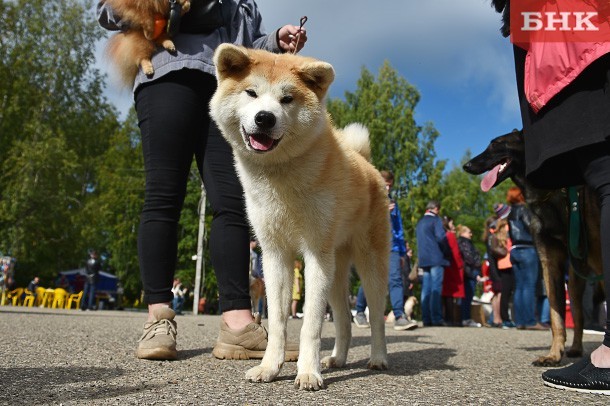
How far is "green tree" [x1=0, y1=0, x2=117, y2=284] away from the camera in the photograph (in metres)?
26.6

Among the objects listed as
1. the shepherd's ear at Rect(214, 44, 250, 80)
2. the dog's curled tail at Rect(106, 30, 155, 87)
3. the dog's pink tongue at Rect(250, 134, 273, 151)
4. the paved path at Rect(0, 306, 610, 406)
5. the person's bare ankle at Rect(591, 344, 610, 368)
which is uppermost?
the dog's curled tail at Rect(106, 30, 155, 87)

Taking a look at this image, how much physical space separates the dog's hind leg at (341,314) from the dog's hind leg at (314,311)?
0.69 metres

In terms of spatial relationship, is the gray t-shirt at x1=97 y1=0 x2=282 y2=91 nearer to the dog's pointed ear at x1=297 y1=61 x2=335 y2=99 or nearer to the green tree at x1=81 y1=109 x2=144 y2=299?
the dog's pointed ear at x1=297 y1=61 x2=335 y2=99

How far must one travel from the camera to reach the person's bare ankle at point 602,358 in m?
2.58

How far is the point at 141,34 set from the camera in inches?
156

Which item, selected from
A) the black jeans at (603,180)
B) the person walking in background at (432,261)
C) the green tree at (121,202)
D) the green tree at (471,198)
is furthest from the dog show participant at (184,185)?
the green tree at (121,202)

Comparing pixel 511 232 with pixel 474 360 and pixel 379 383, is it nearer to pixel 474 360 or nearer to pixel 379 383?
pixel 474 360

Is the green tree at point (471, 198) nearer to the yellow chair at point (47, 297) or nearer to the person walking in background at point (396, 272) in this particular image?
Result: the yellow chair at point (47, 297)

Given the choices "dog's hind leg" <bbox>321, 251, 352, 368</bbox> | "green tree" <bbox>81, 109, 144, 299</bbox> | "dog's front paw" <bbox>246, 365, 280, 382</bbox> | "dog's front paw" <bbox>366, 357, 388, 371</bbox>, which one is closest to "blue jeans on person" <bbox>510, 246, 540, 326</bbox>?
"dog's hind leg" <bbox>321, 251, 352, 368</bbox>

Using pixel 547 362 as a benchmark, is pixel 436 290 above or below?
above

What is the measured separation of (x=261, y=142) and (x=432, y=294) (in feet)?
28.7

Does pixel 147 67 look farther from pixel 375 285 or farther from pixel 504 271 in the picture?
pixel 504 271

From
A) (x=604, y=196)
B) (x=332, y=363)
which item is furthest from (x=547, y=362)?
(x=604, y=196)

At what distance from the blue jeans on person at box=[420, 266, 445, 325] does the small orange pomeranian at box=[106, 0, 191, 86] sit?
8305 millimetres
